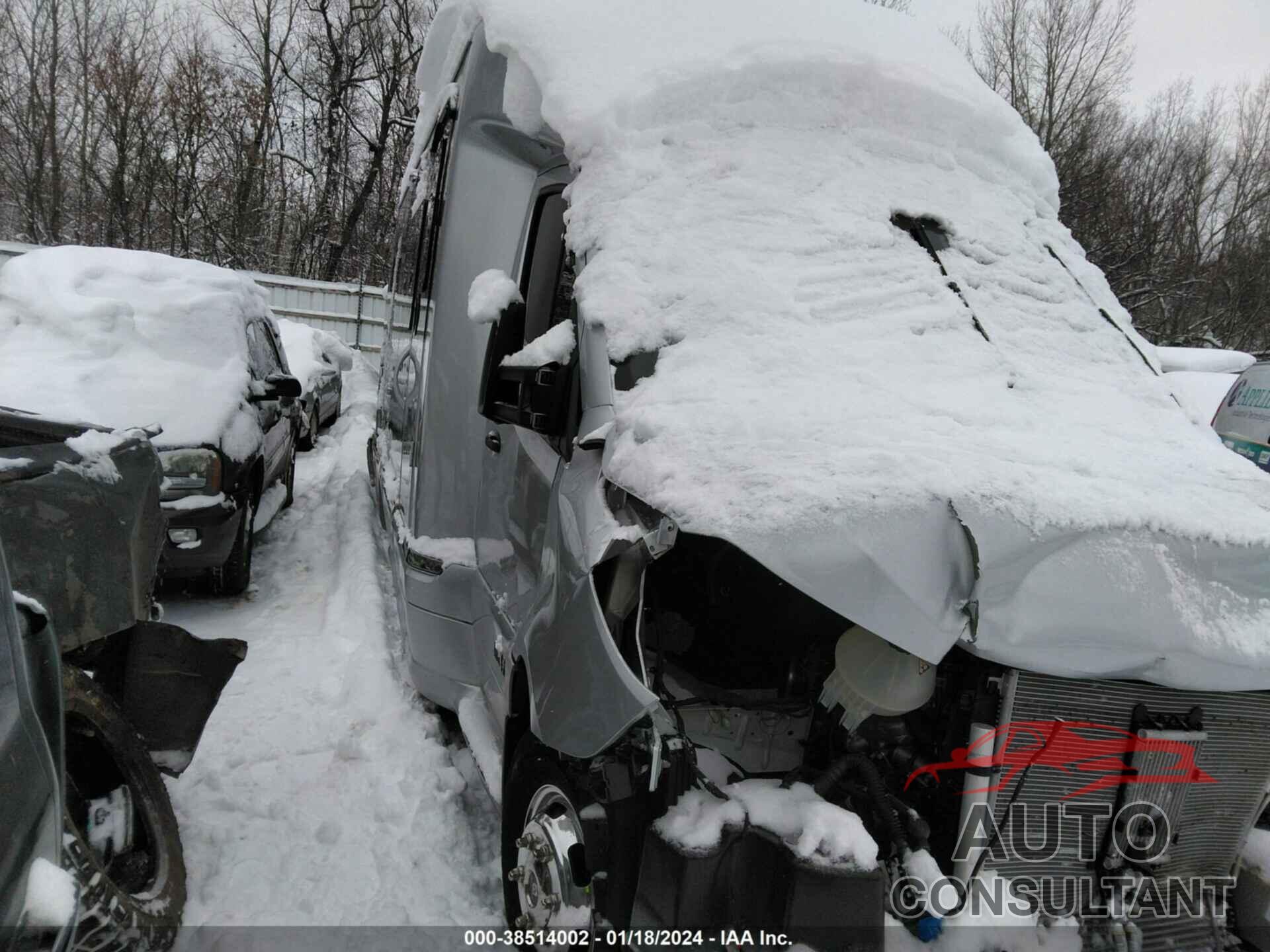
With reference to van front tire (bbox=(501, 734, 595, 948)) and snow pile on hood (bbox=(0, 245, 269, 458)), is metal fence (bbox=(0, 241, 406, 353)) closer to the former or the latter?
snow pile on hood (bbox=(0, 245, 269, 458))

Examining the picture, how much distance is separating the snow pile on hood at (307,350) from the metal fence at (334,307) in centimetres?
531

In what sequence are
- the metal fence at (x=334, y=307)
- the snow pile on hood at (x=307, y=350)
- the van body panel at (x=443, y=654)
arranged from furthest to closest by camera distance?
the metal fence at (x=334, y=307) → the snow pile on hood at (x=307, y=350) → the van body panel at (x=443, y=654)

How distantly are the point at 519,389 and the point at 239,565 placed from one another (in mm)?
3651

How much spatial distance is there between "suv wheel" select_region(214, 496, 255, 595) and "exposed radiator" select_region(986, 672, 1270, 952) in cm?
470

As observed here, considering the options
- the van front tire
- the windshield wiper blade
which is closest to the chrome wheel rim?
the van front tire

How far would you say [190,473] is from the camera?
16.3 feet

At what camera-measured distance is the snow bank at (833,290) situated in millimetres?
1910

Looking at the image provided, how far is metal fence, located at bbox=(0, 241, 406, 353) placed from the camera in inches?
751

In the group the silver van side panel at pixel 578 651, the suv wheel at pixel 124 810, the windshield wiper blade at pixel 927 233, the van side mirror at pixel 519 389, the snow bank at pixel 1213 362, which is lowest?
the suv wheel at pixel 124 810

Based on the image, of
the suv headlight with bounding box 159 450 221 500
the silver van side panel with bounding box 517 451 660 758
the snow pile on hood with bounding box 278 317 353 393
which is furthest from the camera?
the snow pile on hood with bounding box 278 317 353 393

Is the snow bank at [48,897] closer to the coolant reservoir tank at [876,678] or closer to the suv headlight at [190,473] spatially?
the coolant reservoir tank at [876,678]

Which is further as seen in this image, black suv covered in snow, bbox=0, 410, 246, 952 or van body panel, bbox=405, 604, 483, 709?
van body panel, bbox=405, 604, 483, 709

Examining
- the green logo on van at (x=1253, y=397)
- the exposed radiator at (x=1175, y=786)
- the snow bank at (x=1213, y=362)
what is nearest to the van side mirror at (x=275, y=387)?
the exposed radiator at (x=1175, y=786)

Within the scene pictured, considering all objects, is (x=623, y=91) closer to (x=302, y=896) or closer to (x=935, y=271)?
(x=935, y=271)
